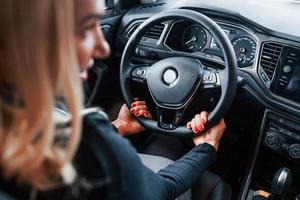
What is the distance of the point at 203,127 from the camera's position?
1.13m

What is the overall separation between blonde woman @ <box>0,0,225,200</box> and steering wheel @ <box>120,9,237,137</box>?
0.50 meters

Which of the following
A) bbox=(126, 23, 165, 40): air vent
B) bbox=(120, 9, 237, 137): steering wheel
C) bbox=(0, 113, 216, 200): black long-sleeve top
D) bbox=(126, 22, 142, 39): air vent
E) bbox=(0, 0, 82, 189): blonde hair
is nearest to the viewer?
bbox=(0, 0, 82, 189): blonde hair

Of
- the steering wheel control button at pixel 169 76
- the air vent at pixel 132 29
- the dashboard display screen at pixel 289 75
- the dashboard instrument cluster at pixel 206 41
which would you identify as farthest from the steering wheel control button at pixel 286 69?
the air vent at pixel 132 29

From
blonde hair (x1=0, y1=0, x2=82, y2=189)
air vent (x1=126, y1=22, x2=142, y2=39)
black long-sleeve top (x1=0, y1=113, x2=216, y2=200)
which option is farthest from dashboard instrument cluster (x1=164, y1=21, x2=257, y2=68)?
blonde hair (x1=0, y1=0, x2=82, y2=189)

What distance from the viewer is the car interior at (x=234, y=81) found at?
1.20 metres

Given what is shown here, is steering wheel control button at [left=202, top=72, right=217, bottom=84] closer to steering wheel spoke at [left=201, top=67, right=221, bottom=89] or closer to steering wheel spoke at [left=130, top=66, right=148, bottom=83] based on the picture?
steering wheel spoke at [left=201, top=67, right=221, bottom=89]

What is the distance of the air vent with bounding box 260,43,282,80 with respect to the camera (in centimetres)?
124

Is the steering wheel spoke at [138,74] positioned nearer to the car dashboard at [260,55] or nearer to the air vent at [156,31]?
the car dashboard at [260,55]

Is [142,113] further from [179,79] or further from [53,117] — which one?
[53,117]

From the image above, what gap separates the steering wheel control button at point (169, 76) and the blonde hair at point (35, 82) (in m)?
0.71

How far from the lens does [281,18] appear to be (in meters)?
1.34

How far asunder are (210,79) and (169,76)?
5.0 inches

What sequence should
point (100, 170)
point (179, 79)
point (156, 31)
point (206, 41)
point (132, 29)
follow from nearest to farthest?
point (100, 170)
point (179, 79)
point (206, 41)
point (156, 31)
point (132, 29)

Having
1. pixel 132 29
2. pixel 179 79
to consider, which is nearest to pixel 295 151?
pixel 179 79
